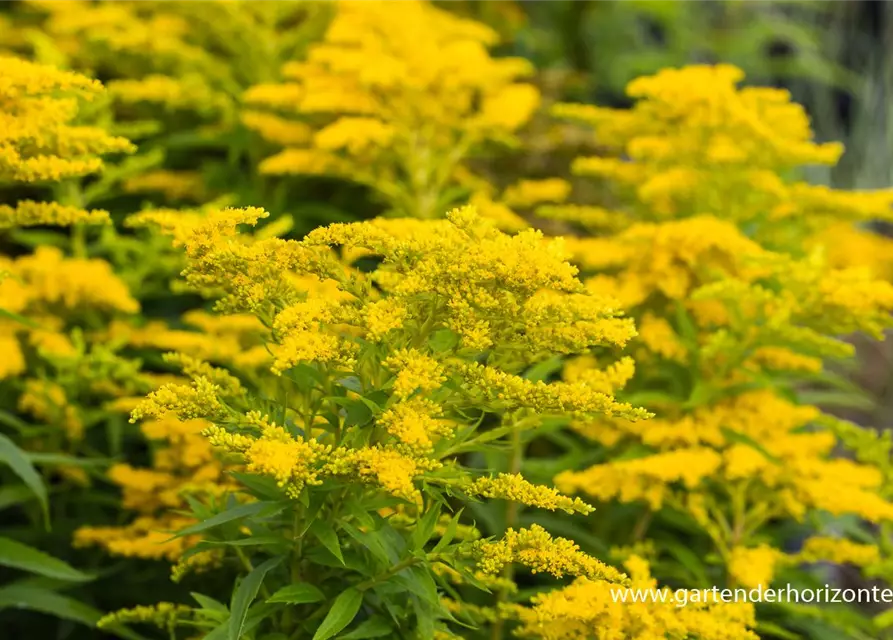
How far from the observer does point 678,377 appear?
7.66 feet

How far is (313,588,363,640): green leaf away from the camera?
1427mm

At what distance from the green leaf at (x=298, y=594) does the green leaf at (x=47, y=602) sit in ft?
2.26

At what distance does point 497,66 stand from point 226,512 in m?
1.86

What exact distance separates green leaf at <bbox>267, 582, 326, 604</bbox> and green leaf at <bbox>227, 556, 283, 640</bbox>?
32mm

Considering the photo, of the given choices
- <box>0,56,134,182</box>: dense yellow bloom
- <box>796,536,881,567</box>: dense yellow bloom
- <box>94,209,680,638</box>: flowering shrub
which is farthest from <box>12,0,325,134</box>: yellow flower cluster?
<box>796,536,881,567</box>: dense yellow bloom

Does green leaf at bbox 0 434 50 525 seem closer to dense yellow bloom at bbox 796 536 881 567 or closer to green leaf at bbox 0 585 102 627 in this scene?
green leaf at bbox 0 585 102 627

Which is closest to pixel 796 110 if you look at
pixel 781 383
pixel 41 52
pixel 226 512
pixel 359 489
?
pixel 781 383

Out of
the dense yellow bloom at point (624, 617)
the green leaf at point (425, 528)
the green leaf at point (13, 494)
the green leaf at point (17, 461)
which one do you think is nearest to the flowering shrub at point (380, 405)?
the green leaf at point (425, 528)

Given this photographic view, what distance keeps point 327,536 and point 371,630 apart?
0.62ft

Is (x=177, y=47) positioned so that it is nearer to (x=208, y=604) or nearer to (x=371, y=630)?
(x=208, y=604)

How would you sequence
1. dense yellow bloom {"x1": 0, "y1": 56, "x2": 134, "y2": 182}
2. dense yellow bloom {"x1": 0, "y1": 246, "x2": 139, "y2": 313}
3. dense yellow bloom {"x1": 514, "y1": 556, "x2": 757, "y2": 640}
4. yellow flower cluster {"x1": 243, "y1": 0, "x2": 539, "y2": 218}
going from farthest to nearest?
yellow flower cluster {"x1": 243, "y1": 0, "x2": 539, "y2": 218}
dense yellow bloom {"x1": 0, "y1": 246, "x2": 139, "y2": 313}
dense yellow bloom {"x1": 0, "y1": 56, "x2": 134, "y2": 182}
dense yellow bloom {"x1": 514, "y1": 556, "x2": 757, "y2": 640}

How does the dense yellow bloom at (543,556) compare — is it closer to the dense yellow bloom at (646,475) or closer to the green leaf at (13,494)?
the dense yellow bloom at (646,475)

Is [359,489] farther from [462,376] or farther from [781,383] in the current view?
[781,383]

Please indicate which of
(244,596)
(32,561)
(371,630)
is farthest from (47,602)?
(371,630)
